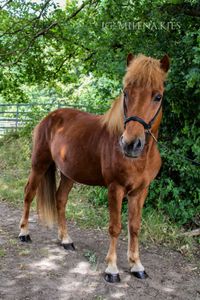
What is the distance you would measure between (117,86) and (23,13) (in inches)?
160

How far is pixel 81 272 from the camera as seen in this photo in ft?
12.1

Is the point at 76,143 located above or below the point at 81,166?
above

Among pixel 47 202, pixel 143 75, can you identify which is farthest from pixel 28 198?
pixel 143 75

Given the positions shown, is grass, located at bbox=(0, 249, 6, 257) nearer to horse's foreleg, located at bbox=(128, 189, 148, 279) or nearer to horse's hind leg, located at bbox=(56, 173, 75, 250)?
horse's hind leg, located at bbox=(56, 173, 75, 250)

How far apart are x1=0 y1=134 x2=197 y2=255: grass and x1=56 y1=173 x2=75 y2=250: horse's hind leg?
86 cm

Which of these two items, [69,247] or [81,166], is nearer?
[81,166]

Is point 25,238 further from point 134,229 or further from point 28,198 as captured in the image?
point 134,229

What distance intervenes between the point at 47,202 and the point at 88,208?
158cm

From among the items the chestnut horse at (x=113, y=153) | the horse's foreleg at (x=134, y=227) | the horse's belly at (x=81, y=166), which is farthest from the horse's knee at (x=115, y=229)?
the horse's belly at (x=81, y=166)

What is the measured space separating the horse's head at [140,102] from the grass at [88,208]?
7.09 ft

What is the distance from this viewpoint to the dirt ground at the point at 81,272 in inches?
129

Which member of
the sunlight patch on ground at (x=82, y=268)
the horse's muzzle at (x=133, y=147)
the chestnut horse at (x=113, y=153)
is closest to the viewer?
the horse's muzzle at (x=133, y=147)

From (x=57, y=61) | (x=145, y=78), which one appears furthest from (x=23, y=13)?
(x=145, y=78)

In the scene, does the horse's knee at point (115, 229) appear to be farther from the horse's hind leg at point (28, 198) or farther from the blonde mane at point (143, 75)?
the horse's hind leg at point (28, 198)
